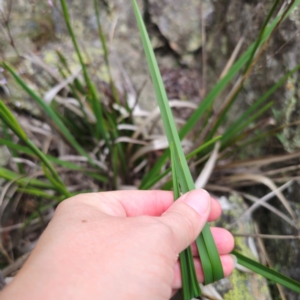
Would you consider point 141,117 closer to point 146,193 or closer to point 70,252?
point 146,193

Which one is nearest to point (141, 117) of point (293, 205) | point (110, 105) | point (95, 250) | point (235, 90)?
point (110, 105)

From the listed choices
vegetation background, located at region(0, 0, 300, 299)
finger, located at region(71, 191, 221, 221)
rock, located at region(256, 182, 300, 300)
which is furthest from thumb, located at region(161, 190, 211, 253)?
rock, located at region(256, 182, 300, 300)

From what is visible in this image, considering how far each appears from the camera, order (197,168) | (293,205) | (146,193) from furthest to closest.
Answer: (197,168) → (293,205) → (146,193)

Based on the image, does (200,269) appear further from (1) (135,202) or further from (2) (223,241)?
(1) (135,202)

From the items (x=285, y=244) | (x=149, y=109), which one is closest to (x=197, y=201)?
(x=285, y=244)

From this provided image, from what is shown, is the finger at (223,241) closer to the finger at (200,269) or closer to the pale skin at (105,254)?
the finger at (200,269)

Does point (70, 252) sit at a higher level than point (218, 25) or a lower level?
lower
